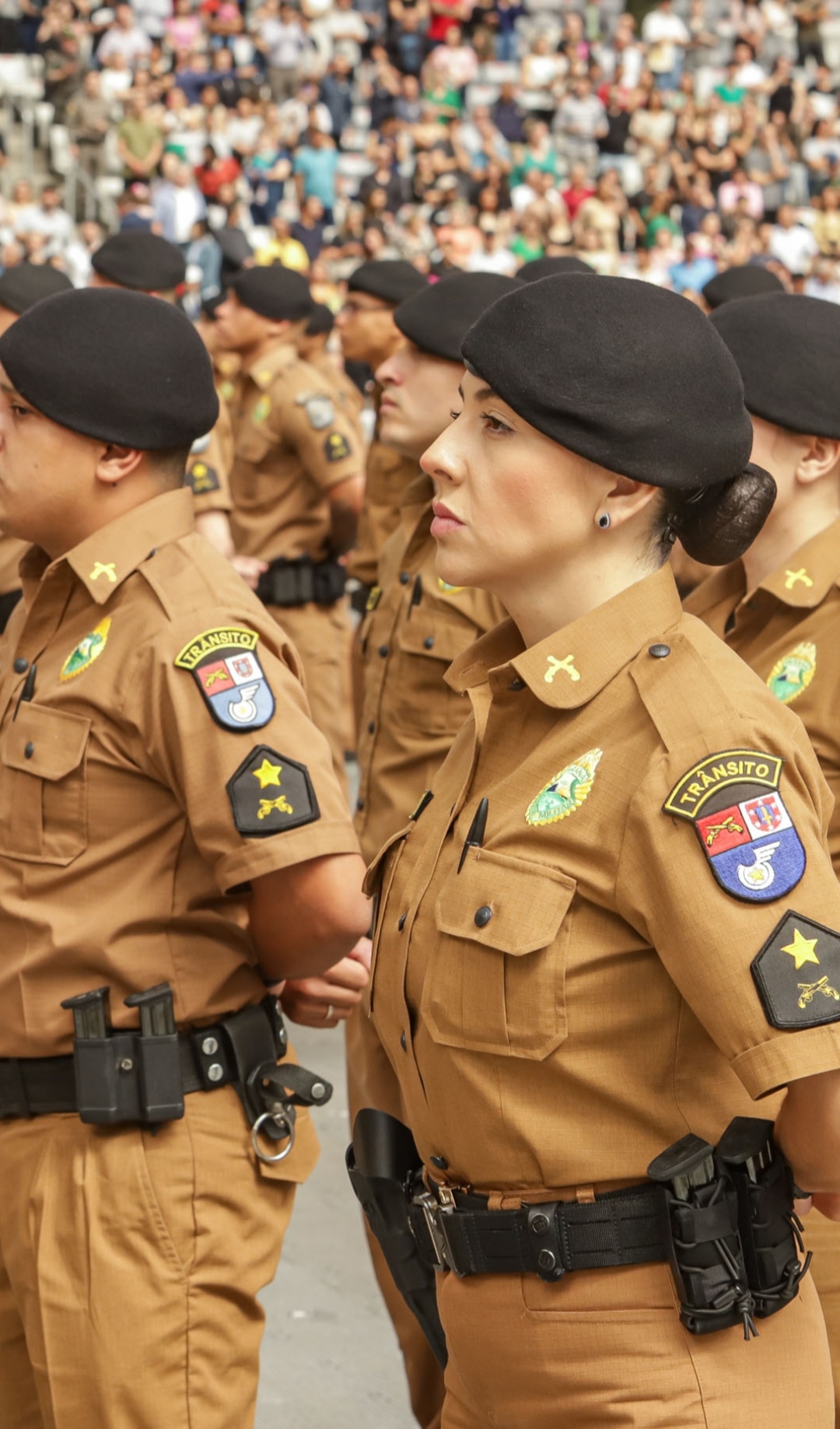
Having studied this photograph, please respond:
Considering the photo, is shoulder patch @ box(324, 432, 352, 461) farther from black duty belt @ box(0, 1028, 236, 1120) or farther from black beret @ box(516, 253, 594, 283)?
black duty belt @ box(0, 1028, 236, 1120)

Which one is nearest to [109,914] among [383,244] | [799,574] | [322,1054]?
[799,574]

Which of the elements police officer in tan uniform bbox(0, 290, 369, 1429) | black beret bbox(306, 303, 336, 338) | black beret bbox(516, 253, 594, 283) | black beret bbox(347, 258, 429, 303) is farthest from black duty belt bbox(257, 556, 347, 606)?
police officer in tan uniform bbox(0, 290, 369, 1429)

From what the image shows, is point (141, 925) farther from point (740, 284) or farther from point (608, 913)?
point (740, 284)

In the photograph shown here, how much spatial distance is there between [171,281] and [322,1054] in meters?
2.77

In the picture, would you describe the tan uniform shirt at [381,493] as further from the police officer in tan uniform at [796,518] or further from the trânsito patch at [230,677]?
the trânsito patch at [230,677]

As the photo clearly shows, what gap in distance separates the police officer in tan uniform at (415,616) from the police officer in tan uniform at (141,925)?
131 cm

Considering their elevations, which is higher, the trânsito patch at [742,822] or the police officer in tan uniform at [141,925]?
the trânsito patch at [742,822]

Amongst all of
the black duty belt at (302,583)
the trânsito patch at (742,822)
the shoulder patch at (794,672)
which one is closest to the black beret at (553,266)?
the shoulder patch at (794,672)

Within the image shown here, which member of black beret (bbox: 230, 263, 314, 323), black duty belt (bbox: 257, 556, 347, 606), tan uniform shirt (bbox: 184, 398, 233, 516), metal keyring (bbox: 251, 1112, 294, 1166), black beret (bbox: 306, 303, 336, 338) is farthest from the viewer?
black beret (bbox: 306, 303, 336, 338)

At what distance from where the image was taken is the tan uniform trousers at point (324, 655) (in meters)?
6.71

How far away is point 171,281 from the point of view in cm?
629

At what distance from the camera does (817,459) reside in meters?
3.00

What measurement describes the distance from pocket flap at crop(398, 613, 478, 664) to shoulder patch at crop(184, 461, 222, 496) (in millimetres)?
2062

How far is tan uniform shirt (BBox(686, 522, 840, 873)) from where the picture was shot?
2.83 metres
